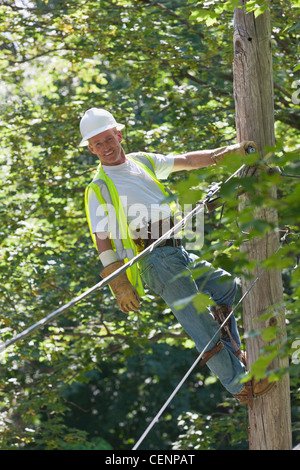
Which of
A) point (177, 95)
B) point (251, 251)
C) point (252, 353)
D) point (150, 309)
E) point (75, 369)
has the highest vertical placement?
point (177, 95)

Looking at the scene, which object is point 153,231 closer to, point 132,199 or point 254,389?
point 132,199

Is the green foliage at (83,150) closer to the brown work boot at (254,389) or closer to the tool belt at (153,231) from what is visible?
the tool belt at (153,231)

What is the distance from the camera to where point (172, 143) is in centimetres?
848

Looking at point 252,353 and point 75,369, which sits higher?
point 75,369

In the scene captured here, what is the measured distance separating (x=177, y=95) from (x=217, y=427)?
3.97 m

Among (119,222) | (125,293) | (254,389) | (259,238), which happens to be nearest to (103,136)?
(119,222)

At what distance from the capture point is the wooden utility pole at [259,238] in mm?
4293

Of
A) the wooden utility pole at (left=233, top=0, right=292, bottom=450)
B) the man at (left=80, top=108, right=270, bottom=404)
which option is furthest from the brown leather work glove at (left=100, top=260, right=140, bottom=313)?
the wooden utility pole at (left=233, top=0, right=292, bottom=450)

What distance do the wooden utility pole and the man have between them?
123 mm

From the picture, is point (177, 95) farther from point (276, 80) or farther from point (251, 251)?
point (251, 251)

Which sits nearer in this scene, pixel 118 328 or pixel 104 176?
pixel 104 176

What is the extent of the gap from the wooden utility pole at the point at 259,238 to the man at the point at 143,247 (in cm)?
12

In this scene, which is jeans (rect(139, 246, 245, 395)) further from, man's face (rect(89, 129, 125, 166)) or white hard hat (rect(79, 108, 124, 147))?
white hard hat (rect(79, 108, 124, 147))
